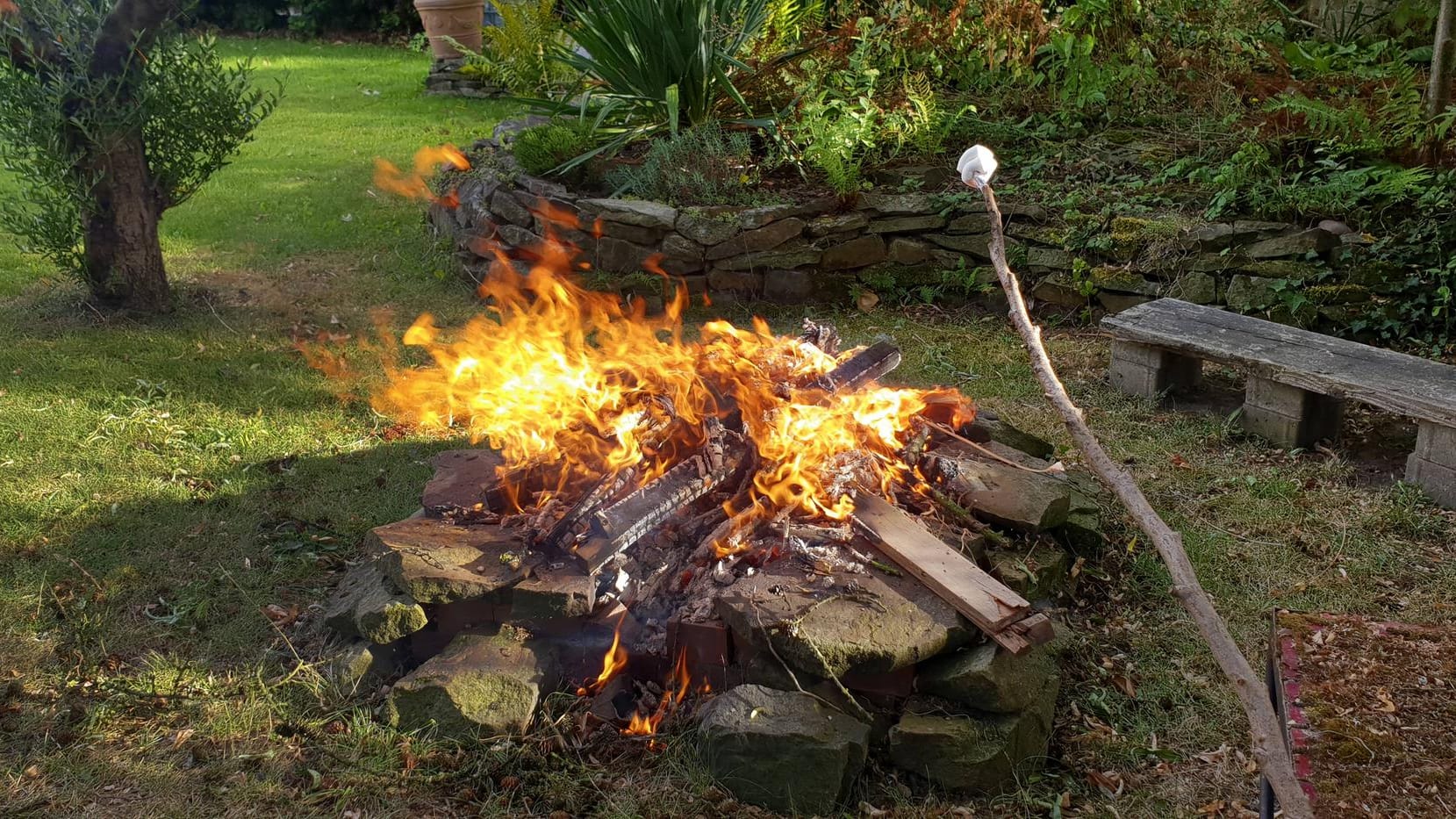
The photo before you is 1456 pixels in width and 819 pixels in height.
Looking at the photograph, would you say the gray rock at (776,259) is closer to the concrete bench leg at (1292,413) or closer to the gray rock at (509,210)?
the gray rock at (509,210)

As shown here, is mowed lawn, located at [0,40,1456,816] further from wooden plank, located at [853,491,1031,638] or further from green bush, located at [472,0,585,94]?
green bush, located at [472,0,585,94]

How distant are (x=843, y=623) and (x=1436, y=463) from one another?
9.17ft

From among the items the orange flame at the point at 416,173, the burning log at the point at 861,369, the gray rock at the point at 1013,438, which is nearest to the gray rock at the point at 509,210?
the orange flame at the point at 416,173

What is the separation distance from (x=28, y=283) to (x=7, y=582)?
151 inches

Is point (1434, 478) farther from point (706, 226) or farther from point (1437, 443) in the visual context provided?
point (706, 226)

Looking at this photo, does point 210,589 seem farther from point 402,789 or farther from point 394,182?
point 394,182

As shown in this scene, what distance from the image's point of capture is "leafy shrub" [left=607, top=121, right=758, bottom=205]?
6.80 metres

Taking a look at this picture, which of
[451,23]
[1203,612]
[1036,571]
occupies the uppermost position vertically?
[451,23]

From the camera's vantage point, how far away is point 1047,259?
6.56m

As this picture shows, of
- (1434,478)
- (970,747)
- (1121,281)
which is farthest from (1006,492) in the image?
(1121,281)

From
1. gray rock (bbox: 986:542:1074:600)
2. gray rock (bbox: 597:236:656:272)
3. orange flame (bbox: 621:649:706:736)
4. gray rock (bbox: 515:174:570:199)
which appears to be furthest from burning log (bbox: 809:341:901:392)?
gray rock (bbox: 515:174:570:199)

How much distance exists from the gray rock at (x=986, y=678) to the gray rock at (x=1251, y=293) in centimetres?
355

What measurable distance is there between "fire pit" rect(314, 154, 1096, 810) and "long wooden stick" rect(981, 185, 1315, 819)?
0.65 m

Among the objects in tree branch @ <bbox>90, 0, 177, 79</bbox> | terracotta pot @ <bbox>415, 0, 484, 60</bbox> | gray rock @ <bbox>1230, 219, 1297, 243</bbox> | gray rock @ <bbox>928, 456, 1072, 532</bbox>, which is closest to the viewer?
gray rock @ <bbox>928, 456, 1072, 532</bbox>
